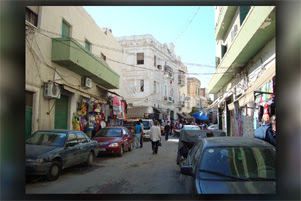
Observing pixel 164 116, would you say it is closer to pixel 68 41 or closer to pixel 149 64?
pixel 149 64

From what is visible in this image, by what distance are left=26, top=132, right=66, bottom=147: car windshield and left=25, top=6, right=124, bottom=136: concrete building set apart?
2760 mm

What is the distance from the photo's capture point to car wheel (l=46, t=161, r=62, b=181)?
7.22 metres

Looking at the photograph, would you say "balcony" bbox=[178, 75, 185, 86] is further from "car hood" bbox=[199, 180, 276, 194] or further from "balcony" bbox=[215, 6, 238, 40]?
"car hood" bbox=[199, 180, 276, 194]

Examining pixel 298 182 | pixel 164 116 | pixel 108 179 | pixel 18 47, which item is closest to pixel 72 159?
pixel 108 179

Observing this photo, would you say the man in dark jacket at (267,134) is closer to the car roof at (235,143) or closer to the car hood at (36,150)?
the car roof at (235,143)

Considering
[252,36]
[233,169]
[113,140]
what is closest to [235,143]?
[233,169]

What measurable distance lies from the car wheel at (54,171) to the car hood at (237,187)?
4.94 metres

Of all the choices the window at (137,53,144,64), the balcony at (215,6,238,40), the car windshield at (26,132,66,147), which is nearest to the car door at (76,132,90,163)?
the car windshield at (26,132,66,147)

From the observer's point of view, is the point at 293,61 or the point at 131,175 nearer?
the point at 293,61

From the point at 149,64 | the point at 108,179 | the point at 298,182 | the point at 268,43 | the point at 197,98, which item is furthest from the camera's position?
the point at 197,98

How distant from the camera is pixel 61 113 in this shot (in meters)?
13.9

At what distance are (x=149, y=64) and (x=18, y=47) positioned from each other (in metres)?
30.3

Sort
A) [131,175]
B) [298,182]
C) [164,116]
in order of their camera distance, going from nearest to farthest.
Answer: [298,182]
[131,175]
[164,116]

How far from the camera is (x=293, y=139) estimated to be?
11.9 feet
